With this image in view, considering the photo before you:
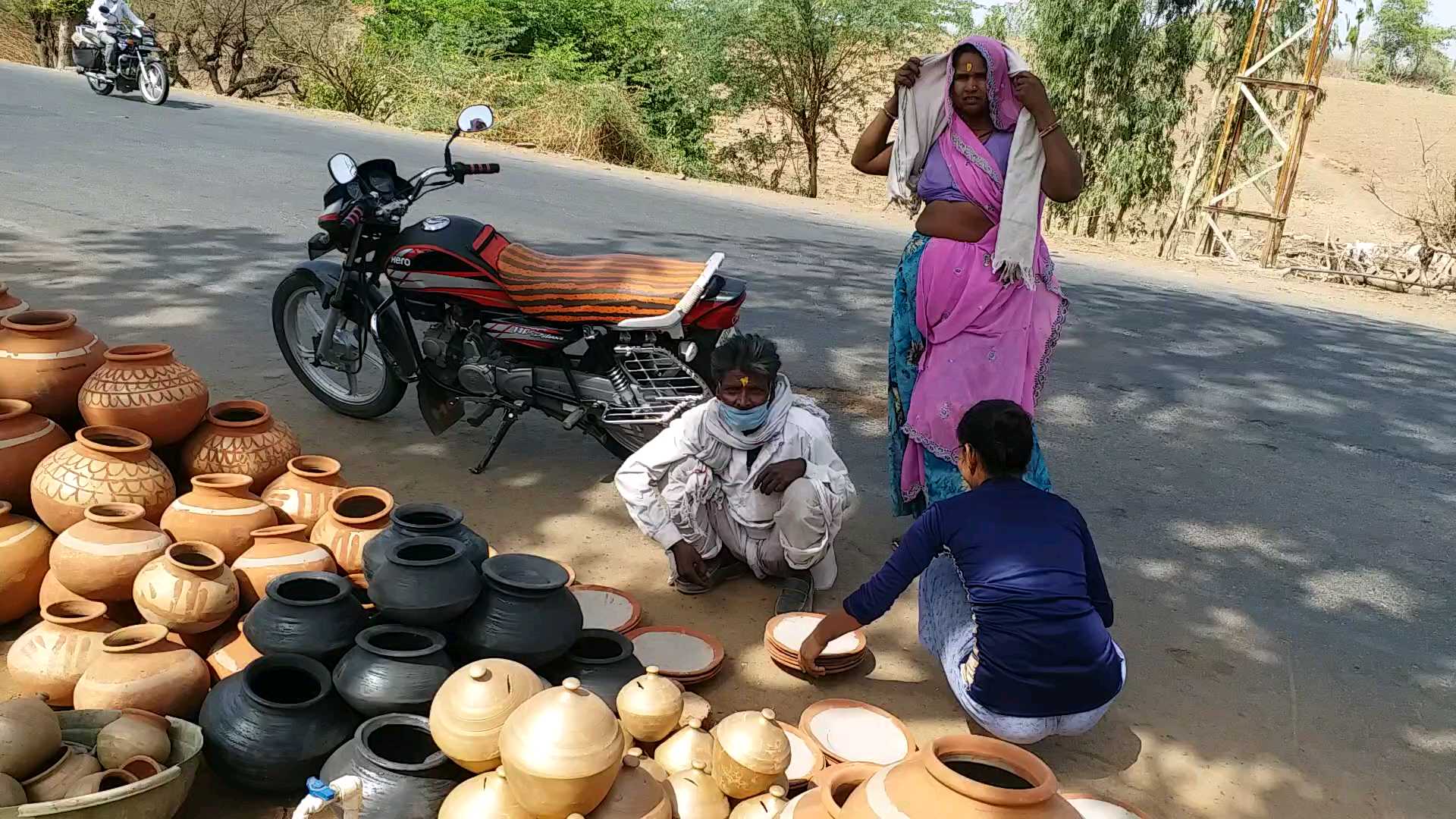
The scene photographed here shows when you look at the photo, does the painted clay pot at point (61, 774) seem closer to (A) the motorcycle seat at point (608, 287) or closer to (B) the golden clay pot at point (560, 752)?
(B) the golden clay pot at point (560, 752)

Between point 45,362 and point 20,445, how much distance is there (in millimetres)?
326

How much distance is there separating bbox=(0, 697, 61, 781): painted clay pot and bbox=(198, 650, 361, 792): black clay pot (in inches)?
11.5

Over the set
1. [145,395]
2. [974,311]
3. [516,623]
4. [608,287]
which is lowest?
[516,623]

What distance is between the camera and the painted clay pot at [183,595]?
8.23ft

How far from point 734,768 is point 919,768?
1.85 ft

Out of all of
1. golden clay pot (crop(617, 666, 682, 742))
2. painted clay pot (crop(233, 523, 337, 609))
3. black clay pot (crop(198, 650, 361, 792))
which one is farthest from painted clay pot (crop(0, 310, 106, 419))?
golden clay pot (crop(617, 666, 682, 742))

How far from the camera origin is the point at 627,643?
106 inches

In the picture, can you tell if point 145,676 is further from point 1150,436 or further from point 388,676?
point 1150,436

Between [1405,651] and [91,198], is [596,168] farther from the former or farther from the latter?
[1405,651]

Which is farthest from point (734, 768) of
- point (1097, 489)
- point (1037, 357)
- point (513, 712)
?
point (1097, 489)

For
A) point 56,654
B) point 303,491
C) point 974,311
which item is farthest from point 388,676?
point 974,311

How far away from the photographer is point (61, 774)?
6.51 ft

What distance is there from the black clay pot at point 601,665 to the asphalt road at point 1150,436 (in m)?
0.98

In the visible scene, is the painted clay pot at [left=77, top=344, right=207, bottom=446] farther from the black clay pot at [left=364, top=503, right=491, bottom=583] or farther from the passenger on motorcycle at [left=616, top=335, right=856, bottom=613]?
the passenger on motorcycle at [left=616, top=335, right=856, bottom=613]
